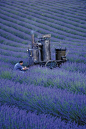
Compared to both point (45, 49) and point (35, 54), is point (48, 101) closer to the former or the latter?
point (35, 54)

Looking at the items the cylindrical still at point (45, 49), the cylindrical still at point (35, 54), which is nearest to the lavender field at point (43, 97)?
the cylindrical still at point (35, 54)

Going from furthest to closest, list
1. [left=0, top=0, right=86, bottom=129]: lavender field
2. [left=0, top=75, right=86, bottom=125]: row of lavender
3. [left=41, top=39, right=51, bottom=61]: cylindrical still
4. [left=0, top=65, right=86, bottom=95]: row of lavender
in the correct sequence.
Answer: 1. [left=41, top=39, right=51, bottom=61]: cylindrical still
2. [left=0, top=65, right=86, bottom=95]: row of lavender
3. [left=0, top=75, right=86, bottom=125]: row of lavender
4. [left=0, top=0, right=86, bottom=129]: lavender field

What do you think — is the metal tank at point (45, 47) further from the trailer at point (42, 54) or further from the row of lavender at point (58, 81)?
the row of lavender at point (58, 81)

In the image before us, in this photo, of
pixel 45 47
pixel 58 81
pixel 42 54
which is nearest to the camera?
pixel 58 81

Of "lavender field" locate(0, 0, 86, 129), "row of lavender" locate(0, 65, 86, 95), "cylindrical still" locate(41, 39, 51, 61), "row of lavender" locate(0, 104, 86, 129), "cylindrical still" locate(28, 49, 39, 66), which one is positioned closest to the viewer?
"row of lavender" locate(0, 104, 86, 129)

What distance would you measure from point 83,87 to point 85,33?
11.2 metres

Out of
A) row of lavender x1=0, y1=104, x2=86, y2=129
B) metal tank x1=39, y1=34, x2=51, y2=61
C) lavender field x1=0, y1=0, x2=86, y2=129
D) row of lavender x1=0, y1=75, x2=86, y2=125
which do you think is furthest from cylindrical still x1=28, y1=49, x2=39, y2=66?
row of lavender x1=0, y1=104, x2=86, y2=129

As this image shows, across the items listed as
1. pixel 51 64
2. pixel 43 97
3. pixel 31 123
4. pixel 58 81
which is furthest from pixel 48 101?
pixel 51 64

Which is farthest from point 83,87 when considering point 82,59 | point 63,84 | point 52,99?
point 82,59

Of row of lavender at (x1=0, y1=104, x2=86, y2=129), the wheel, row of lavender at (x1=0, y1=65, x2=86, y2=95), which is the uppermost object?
row of lavender at (x1=0, y1=104, x2=86, y2=129)

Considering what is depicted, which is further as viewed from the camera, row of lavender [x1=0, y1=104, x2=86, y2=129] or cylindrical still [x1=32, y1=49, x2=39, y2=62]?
cylindrical still [x1=32, y1=49, x2=39, y2=62]

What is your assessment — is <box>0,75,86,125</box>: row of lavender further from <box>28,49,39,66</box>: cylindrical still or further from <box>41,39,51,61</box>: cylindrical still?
<box>41,39,51,61</box>: cylindrical still

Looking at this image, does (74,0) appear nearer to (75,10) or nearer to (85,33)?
(75,10)

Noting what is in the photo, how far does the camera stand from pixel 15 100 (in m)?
2.65
